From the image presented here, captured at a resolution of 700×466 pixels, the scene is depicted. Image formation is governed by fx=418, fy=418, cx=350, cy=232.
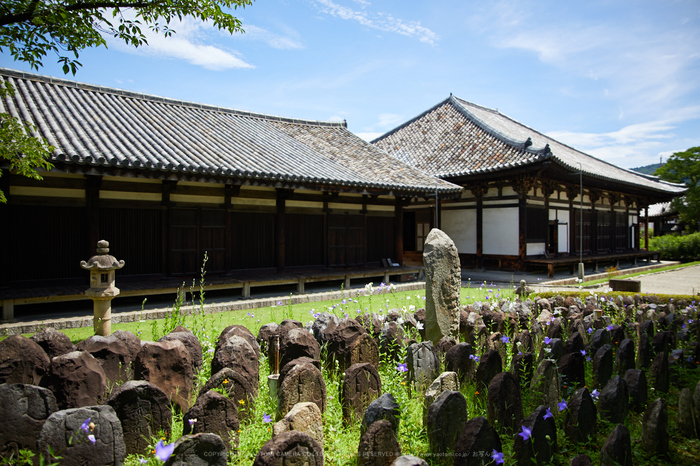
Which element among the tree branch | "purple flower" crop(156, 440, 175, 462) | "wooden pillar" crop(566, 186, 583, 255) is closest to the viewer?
"purple flower" crop(156, 440, 175, 462)

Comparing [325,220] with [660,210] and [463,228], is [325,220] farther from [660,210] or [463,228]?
[660,210]

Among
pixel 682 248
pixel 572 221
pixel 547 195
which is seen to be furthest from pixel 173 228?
pixel 682 248

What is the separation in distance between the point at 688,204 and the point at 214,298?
119 ft

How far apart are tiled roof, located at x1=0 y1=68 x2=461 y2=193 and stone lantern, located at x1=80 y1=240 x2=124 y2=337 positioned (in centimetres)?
290

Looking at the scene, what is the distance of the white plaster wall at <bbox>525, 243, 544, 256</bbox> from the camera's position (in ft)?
50.5

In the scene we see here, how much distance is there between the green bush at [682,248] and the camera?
83.9 ft

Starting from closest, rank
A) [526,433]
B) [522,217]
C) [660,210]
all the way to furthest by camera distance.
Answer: [526,433] → [522,217] → [660,210]

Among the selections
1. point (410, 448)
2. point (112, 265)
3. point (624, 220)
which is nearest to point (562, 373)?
point (410, 448)

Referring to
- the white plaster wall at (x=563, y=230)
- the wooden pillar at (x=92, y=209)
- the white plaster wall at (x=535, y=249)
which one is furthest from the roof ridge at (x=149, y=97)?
the white plaster wall at (x=563, y=230)

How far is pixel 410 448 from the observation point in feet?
9.26

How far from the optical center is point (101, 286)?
5148 mm

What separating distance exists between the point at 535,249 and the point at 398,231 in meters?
5.81

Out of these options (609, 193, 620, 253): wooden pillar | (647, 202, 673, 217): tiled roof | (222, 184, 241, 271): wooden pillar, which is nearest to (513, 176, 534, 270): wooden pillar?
(609, 193, 620, 253): wooden pillar

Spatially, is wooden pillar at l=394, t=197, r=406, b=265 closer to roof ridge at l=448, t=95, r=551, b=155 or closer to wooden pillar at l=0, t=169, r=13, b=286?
roof ridge at l=448, t=95, r=551, b=155
